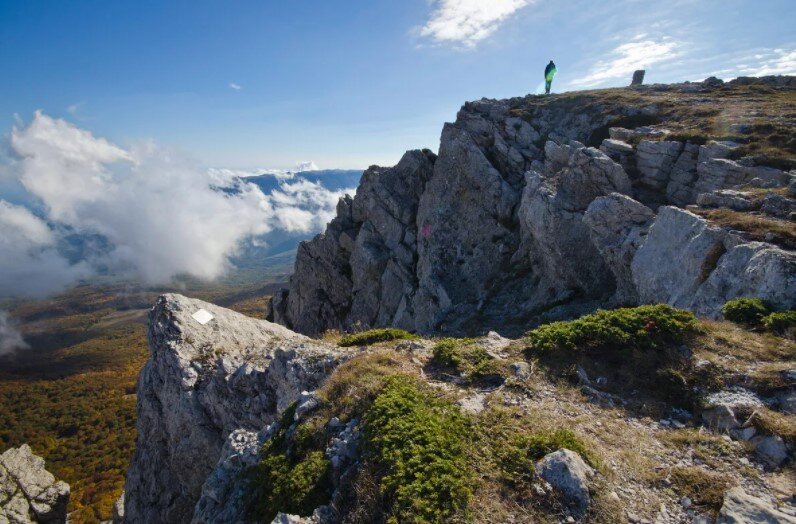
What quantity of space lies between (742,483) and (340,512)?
8.87 m

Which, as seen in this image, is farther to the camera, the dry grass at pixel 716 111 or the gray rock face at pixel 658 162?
the gray rock face at pixel 658 162

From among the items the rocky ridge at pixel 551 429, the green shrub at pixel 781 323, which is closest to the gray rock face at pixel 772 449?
the rocky ridge at pixel 551 429

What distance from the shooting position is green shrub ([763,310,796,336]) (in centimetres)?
1353

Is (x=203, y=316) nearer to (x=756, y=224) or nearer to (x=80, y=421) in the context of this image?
(x=756, y=224)

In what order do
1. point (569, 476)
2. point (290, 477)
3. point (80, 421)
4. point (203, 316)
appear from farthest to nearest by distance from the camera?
point (80, 421), point (203, 316), point (290, 477), point (569, 476)

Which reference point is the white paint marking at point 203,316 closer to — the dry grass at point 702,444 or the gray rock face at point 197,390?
the gray rock face at point 197,390

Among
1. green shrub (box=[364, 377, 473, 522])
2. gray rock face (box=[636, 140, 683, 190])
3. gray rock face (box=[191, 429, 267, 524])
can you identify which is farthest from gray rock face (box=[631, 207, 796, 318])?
gray rock face (box=[191, 429, 267, 524])

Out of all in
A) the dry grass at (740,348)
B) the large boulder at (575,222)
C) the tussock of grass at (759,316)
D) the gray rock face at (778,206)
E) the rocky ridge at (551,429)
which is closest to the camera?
the rocky ridge at (551,429)

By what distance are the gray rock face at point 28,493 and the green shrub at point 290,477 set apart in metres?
34.7

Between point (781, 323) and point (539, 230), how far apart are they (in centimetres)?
2163

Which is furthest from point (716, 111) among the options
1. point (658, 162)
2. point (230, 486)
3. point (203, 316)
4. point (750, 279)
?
point (230, 486)

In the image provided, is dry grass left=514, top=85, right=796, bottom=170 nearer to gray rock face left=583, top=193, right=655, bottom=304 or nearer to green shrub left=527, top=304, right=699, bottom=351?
gray rock face left=583, top=193, right=655, bottom=304

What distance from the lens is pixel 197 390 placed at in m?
22.0

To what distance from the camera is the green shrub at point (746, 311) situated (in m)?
14.8
